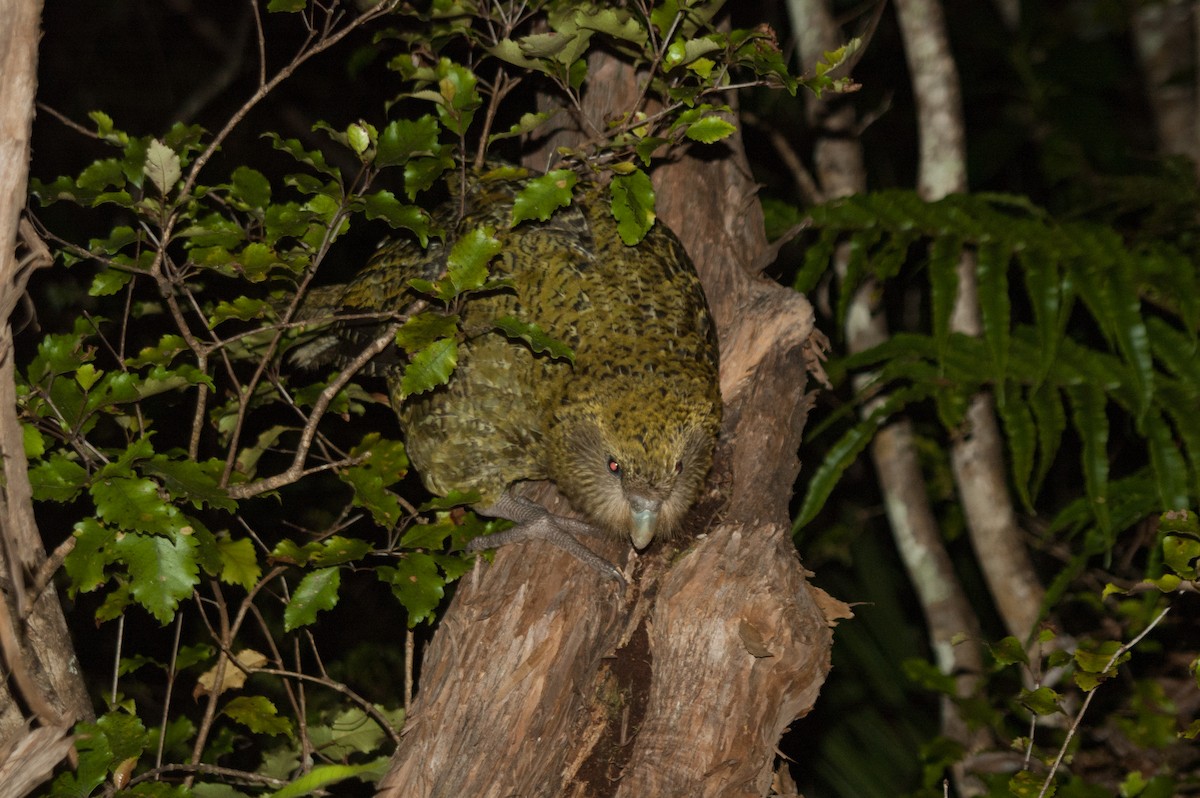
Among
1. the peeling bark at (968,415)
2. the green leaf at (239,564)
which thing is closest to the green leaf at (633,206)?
the green leaf at (239,564)

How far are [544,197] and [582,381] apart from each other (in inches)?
37.6

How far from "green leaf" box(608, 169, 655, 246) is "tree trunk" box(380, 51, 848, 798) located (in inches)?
41.3

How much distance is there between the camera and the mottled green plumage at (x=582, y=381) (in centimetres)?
382

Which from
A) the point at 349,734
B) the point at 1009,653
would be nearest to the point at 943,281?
the point at 1009,653

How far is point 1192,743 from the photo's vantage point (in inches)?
202

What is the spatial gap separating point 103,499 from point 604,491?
5.82 ft

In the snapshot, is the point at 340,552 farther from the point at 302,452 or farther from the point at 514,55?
the point at 514,55

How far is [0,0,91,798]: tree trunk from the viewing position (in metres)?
2.46

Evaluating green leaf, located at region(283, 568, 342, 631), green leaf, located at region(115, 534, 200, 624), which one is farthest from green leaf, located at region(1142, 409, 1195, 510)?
green leaf, located at region(115, 534, 200, 624)

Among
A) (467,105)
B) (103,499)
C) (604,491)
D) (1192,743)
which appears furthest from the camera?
(1192,743)

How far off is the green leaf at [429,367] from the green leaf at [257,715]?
135 centimetres

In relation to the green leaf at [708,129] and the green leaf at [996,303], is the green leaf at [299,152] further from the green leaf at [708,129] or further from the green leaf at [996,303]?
the green leaf at [996,303]

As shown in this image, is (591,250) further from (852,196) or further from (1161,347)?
(1161,347)

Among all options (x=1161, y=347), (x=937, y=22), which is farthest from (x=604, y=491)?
(x=937, y=22)
